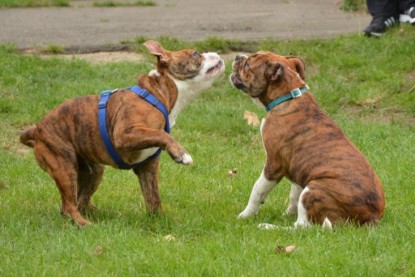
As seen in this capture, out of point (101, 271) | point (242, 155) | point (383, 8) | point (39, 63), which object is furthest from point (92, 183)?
point (383, 8)

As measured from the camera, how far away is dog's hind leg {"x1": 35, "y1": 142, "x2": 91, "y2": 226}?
7.02 m

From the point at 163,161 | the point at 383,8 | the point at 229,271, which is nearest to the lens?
the point at 229,271

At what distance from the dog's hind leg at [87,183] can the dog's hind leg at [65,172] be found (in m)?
0.32

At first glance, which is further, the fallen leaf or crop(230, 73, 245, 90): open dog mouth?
crop(230, 73, 245, 90): open dog mouth

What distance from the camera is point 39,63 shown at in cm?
1284

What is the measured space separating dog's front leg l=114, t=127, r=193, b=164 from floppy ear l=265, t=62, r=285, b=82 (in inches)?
42.6

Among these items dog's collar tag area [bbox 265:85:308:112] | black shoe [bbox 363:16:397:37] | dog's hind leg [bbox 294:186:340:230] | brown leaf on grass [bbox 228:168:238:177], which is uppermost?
dog's collar tag area [bbox 265:85:308:112]

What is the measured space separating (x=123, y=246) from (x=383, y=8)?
8954 mm

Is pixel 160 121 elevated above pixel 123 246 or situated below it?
above

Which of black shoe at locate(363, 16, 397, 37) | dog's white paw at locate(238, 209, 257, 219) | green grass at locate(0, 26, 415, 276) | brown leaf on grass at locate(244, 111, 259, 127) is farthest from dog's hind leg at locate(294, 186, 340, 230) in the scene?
black shoe at locate(363, 16, 397, 37)

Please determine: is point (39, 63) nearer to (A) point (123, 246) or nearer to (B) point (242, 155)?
(B) point (242, 155)

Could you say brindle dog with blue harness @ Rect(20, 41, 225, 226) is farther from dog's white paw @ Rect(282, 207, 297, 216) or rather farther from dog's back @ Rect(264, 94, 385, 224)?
dog's white paw @ Rect(282, 207, 297, 216)

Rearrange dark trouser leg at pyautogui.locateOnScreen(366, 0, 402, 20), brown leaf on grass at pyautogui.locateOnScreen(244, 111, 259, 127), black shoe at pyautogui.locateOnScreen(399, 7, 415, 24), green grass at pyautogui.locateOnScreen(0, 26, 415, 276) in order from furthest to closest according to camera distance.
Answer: dark trouser leg at pyautogui.locateOnScreen(366, 0, 402, 20)
black shoe at pyautogui.locateOnScreen(399, 7, 415, 24)
brown leaf on grass at pyautogui.locateOnScreen(244, 111, 259, 127)
green grass at pyautogui.locateOnScreen(0, 26, 415, 276)

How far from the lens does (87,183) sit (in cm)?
750
